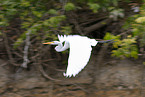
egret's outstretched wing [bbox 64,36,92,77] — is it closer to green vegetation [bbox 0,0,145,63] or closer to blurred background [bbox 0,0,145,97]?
green vegetation [bbox 0,0,145,63]

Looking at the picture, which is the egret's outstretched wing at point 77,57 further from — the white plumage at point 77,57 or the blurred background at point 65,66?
the blurred background at point 65,66

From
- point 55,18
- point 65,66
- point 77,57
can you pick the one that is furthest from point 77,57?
point 65,66

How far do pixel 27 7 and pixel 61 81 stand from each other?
1.53m

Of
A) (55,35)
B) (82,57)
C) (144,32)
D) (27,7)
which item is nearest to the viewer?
(82,57)

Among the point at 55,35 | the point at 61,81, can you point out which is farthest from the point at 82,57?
the point at 61,81

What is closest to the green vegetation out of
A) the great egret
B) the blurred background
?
the blurred background

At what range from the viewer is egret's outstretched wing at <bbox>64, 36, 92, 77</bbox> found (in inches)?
65.7

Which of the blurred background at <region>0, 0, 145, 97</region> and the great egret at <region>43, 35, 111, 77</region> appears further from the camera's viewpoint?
the blurred background at <region>0, 0, 145, 97</region>

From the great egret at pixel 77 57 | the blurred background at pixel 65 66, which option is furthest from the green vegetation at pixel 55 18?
the great egret at pixel 77 57

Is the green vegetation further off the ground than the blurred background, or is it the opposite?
the green vegetation

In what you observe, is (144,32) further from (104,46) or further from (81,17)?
(81,17)

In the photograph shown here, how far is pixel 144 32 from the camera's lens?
252cm

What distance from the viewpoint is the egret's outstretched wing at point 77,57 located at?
1670 millimetres

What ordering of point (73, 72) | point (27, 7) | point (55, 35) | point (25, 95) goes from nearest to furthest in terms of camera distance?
1. point (73, 72)
2. point (27, 7)
3. point (55, 35)
4. point (25, 95)
